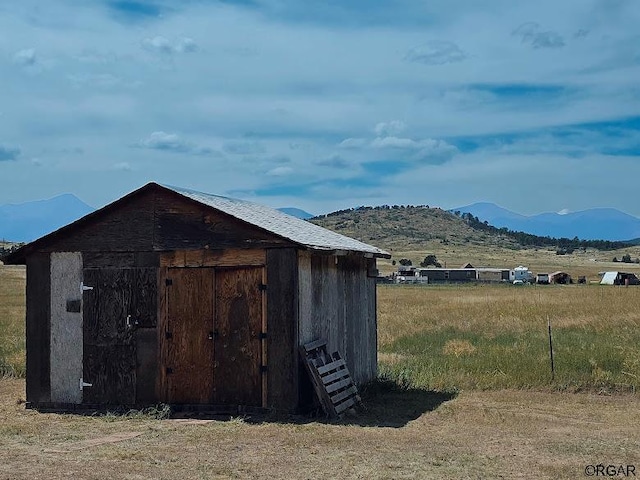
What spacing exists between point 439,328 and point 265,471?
18.1 meters

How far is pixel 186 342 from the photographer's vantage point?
43.9 feet

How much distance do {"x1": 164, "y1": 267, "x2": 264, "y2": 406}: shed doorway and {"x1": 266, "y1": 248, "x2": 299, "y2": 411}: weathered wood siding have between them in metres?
0.19

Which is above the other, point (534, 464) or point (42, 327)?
point (42, 327)

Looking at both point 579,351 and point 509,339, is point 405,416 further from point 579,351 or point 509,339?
point 509,339

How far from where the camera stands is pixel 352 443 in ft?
35.1

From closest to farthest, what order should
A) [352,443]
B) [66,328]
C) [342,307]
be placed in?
[352,443] < [66,328] < [342,307]

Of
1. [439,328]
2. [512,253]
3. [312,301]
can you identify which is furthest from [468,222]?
[312,301]

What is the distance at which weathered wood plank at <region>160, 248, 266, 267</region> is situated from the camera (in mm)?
13117

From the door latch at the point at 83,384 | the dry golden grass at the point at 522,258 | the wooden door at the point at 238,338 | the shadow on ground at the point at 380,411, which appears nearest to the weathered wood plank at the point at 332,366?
the shadow on ground at the point at 380,411

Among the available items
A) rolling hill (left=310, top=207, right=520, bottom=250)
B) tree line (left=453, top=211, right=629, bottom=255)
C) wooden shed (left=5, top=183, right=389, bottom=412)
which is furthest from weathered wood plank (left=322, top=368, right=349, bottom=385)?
tree line (left=453, top=211, right=629, bottom=255)

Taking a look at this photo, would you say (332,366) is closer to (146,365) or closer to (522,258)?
(146,365)

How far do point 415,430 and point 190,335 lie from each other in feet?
12.4

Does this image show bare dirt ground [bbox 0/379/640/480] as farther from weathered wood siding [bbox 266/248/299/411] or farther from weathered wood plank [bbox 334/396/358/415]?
weathered wood siding [bbox 266/248/299/411]

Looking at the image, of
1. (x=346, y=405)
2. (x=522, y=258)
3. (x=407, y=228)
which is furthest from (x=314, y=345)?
(x=407, y=228)
